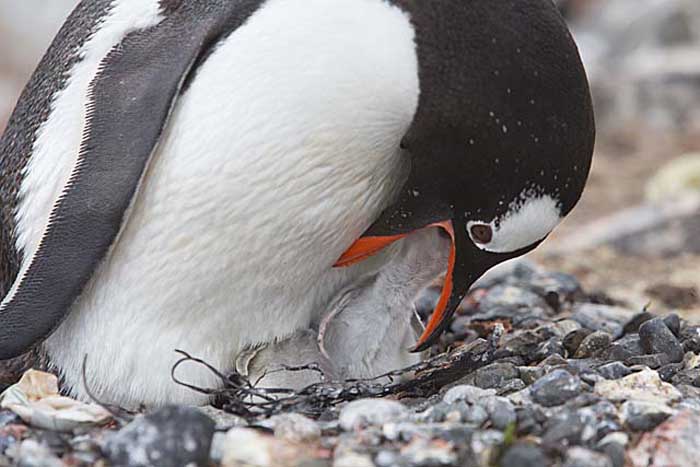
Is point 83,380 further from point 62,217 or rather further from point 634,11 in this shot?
point 634,11

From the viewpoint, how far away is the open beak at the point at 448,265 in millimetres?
2740

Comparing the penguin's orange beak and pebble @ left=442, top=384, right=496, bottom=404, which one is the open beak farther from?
pebble @ left=442, top=384, right=496, bottom=404

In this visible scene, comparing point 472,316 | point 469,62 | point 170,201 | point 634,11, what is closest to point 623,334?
point 472,316

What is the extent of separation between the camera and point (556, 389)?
2406 millimetres

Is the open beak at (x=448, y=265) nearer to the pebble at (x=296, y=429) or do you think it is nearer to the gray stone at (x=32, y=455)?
the pebble at (x=296, y=429)

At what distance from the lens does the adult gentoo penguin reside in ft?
8.27

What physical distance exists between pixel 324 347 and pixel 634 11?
10.8 meters

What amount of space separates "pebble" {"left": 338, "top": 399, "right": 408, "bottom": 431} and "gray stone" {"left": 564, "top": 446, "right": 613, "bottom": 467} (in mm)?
344

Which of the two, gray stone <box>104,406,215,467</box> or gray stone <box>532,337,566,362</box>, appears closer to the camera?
gray stone <box>104,406,215,467</box>

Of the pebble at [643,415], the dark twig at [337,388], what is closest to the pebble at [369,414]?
the dark twig at [337,388]

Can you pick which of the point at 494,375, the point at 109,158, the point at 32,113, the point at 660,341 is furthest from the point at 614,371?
the point at 32,113

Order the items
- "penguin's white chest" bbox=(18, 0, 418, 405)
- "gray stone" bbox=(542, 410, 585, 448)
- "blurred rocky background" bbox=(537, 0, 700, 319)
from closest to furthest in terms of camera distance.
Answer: "gray stone" bbox=(542, 410, 585, 448), "penguin's white chest" bbox=(18, 0, 418, 405), "blurred rocky background" bbox=(537, 0, 700, 319)

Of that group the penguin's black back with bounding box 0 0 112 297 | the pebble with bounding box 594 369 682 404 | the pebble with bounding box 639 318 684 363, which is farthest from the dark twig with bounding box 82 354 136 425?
the pebble with bounding box 639 318 684 363

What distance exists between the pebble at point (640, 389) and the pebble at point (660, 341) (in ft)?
1.36
